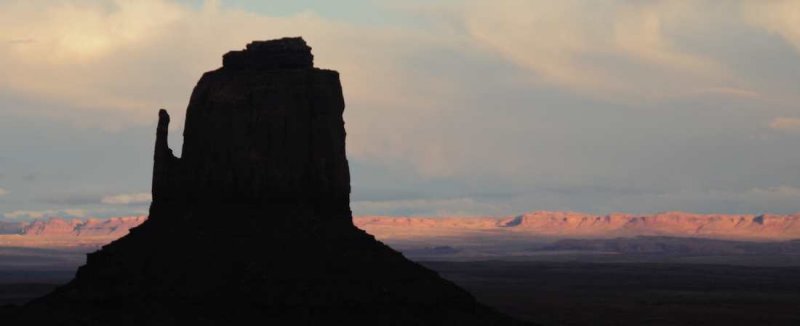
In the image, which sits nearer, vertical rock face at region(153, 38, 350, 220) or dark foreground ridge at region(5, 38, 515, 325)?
dark foreground ridge at region(5, 38, 515, 325)

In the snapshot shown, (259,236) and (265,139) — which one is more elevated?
(265,139)

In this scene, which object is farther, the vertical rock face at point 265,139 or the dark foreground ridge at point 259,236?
the vertical rock face at point 265,139

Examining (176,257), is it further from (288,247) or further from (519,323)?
(519,323)

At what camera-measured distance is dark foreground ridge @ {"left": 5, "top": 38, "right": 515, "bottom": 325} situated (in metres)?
68.1

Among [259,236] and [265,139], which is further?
[265,139]

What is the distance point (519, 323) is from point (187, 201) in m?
18.1

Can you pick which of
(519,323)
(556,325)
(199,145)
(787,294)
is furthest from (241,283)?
(787,294)

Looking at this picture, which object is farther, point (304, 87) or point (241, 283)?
point (304, 87)

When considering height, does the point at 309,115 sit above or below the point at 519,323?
above

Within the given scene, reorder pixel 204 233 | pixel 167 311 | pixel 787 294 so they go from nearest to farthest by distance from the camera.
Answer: pixel 167 311 < pixel 204 233 < pixel 787 294

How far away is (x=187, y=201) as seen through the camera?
7381 cm

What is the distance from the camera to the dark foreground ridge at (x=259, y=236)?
2680 inches

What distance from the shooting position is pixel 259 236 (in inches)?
2788

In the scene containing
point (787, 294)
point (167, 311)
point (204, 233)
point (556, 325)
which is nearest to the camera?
point (167, 311)
